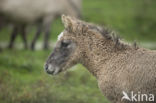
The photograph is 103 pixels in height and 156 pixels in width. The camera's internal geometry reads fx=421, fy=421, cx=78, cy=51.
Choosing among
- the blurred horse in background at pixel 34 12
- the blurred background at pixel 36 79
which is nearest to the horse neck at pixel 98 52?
the blurred background at pixel 36 79

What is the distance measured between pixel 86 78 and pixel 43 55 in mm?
3447

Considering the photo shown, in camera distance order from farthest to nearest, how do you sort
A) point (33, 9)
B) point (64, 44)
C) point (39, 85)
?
point (33, 9), point (39, 85), point (64, 44)

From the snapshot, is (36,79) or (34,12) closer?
(36,79)

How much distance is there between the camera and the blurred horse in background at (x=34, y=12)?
14.4 metres

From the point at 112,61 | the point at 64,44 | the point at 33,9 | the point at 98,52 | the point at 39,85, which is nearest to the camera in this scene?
the point at 112,61

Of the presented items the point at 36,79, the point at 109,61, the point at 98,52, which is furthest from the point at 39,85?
the point at 109,61

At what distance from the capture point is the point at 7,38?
20422mm

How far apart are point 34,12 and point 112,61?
30.9 ft

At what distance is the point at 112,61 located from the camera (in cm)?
632

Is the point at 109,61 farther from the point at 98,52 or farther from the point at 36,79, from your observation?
the point at 36,79

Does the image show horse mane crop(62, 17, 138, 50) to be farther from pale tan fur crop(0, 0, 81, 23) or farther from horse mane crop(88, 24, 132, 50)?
pale tan fur crop(0, 0, 81, 23)

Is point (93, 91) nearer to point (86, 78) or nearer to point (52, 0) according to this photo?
point (86, 78)

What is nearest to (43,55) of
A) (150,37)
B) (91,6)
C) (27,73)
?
(27,73)

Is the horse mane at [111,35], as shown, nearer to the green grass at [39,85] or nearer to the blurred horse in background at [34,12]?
the green grass at [39,85]
